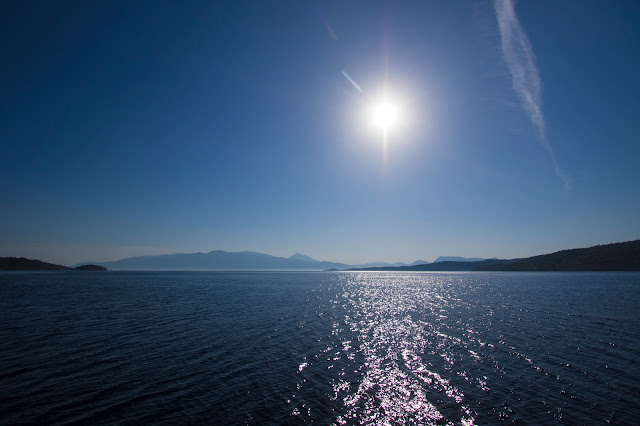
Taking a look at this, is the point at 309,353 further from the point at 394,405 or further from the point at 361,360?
the point at 394,405

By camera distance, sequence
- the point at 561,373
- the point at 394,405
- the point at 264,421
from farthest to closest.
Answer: the point at 561,373 < the point at 394,405 < the point at 264,421

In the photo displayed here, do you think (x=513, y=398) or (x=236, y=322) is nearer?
(x=513, y=398)

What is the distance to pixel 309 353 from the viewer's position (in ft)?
91.0

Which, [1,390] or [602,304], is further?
[602,304]

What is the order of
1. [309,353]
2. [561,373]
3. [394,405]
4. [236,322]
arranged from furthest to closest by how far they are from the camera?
[236,322] → [309,353] → [561,373] → [394,405]

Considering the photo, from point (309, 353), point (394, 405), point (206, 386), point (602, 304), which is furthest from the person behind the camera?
point (602, 304)

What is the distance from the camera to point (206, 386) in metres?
19.9

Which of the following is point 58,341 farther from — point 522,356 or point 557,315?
point 557,315

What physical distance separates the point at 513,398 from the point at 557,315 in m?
39.2

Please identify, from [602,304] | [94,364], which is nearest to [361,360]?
[94,364]

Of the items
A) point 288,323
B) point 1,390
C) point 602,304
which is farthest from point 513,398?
point 602,304

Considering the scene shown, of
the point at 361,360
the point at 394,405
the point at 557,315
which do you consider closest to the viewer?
the point at 394,405

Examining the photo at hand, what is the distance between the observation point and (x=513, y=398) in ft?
60.1

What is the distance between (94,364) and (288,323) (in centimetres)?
2295
